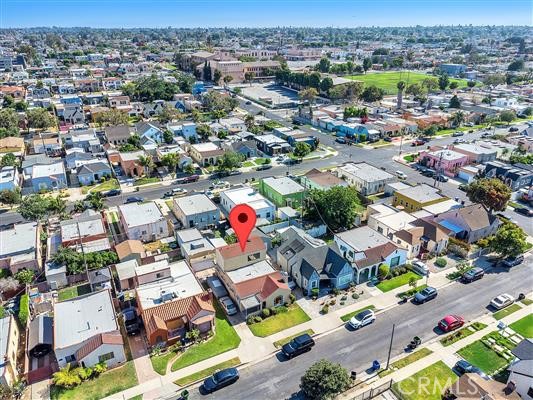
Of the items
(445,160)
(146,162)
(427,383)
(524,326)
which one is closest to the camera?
(427,383)

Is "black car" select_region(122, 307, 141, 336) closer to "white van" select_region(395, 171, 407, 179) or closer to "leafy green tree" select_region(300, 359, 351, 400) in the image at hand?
"leafy green tree" select_region(300, 359, 351, 400)

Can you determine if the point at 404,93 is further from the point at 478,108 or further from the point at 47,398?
the point at 47,398

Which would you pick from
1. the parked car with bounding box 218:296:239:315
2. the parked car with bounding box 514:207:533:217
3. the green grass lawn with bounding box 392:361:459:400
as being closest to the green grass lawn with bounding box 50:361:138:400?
the parked car with bounding box 218:296:239:315

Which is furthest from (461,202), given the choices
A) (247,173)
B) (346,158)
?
(247,173)

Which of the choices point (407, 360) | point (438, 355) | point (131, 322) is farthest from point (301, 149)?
point (407, 360)

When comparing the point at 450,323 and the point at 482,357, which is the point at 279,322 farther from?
the point at 482,357

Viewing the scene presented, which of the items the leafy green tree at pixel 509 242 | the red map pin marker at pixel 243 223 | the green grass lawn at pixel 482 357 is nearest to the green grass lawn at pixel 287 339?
the red map pin marker at pixel 243 223
